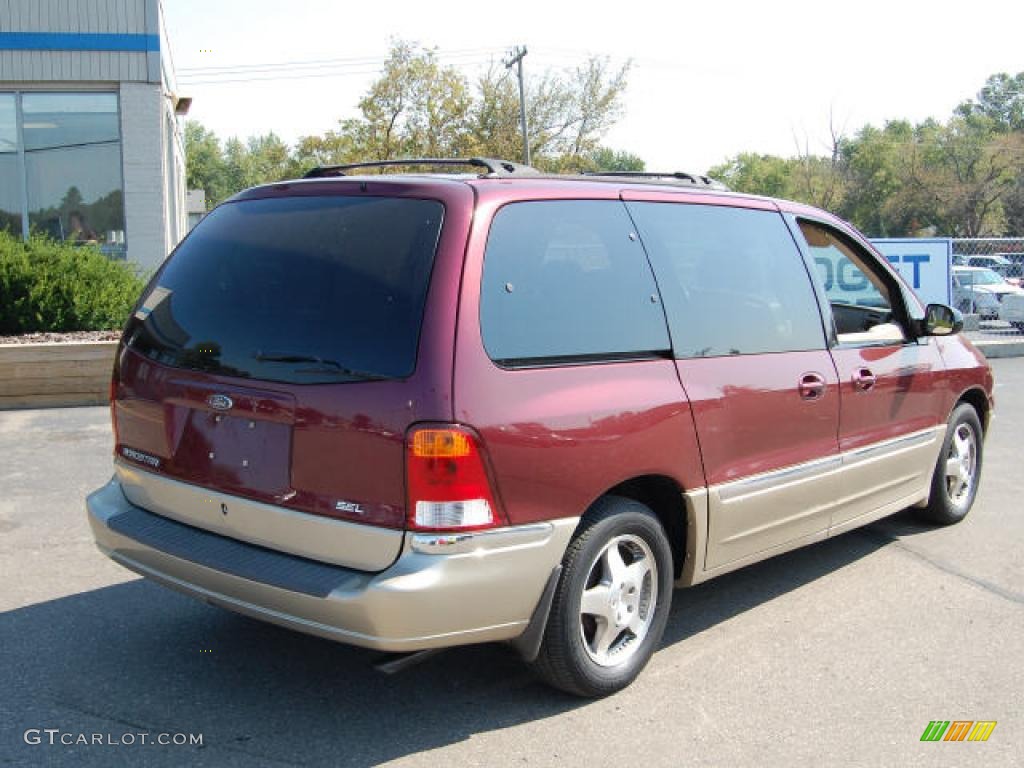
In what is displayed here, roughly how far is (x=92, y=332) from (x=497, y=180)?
28.5 ft

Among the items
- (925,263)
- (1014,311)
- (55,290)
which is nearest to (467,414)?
(55,290)

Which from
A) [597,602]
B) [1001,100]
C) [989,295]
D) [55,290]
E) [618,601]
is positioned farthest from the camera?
[1001,100]

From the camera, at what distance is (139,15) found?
1670cm

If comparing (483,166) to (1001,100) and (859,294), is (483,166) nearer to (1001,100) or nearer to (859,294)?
(859,294)

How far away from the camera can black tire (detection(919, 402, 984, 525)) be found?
19.5 feet

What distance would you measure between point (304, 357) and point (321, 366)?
0.27 ft

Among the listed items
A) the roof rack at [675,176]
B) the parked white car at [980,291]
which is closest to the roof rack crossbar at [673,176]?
the roof rack at [675,176]

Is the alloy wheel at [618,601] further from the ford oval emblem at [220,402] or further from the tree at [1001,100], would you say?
the tree at [1001,100]

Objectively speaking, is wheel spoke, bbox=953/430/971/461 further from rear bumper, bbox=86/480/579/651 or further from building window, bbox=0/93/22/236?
building window, bbox=0/93/22/236

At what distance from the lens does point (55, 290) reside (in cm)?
1109

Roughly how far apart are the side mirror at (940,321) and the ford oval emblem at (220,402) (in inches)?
148

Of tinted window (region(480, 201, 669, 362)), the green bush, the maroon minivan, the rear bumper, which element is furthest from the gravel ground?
tinted window (region(480, 201, 669, 362))

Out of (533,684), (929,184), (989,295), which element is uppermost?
(929,184)

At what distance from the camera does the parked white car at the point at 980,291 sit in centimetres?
2064
